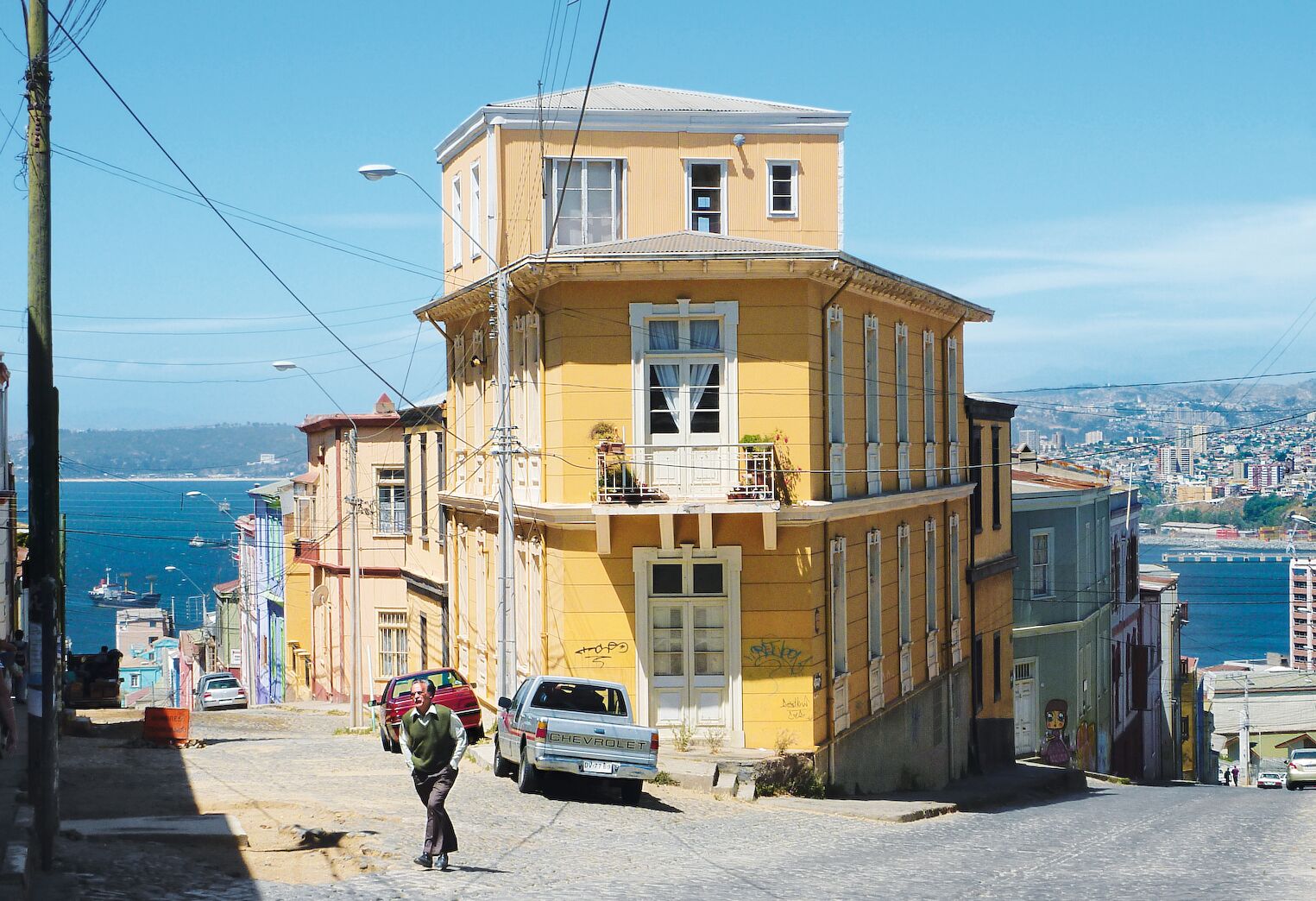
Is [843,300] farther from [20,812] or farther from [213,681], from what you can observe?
[213,681]

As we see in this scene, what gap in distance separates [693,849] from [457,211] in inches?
675

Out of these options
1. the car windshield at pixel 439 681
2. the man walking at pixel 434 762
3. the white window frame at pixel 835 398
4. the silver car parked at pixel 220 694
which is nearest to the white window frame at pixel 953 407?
the white window frame at pixel 835 398

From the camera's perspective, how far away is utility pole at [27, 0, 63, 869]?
494 inches

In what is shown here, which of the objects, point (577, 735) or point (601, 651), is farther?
point (601, 651)

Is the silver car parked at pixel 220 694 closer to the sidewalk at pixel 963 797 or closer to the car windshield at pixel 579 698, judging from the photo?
the sidewalk at pixel 963 797

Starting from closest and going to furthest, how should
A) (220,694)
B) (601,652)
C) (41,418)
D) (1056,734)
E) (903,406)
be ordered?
(41,418) → (601,652) → (903,406) → (1056,734) → (220,694)

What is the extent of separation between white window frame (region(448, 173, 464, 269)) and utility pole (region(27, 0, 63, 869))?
16.8 m

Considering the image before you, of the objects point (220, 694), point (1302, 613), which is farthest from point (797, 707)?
point (1302, 613)

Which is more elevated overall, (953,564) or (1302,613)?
(953,564)

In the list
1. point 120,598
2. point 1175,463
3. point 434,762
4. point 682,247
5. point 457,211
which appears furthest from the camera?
point 120,598

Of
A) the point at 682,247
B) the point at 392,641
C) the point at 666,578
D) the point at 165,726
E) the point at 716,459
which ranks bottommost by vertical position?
the point at 392,641

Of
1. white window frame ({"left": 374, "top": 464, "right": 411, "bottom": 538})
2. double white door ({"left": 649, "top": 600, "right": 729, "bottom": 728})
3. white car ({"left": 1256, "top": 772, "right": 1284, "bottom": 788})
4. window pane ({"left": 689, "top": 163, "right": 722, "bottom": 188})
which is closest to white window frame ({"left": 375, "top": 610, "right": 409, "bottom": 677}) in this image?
white window frame ({"left": 374, "top": 464, "right": 411, "bottom": 538})

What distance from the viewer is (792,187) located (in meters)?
29.0

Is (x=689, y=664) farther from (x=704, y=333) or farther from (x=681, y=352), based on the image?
(x=704, y=333)
